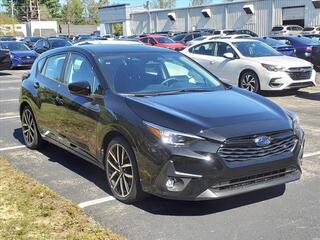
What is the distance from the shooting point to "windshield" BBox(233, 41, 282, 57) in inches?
576

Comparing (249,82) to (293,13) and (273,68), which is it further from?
(293,13)

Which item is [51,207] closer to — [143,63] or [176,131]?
[176,131]

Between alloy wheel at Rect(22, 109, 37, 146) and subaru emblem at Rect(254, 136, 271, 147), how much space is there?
395 centimetres

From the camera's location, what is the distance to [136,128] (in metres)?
4.85

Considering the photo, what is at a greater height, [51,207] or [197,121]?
[197,121]

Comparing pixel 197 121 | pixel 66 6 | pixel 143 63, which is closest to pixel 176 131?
pixel 197 121

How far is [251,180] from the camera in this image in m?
4.71

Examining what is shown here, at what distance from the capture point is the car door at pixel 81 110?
5.64 m

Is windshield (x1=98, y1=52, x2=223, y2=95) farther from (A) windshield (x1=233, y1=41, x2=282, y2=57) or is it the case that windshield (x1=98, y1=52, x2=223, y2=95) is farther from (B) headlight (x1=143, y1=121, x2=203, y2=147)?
(A) windshield (x1=233, y1=41, x2=282, y2=57)

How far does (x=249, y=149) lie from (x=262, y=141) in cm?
16

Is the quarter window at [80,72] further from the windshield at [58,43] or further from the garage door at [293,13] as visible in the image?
the garage door at [293,13]

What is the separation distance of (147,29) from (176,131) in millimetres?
69756

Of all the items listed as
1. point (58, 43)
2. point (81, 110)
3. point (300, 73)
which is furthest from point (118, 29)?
point (81, 110)

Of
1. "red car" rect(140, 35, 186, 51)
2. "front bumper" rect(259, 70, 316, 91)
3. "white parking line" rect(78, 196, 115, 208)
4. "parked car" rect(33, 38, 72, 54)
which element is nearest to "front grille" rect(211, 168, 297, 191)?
"white parking line" rect(78, 196, 115, 208)
